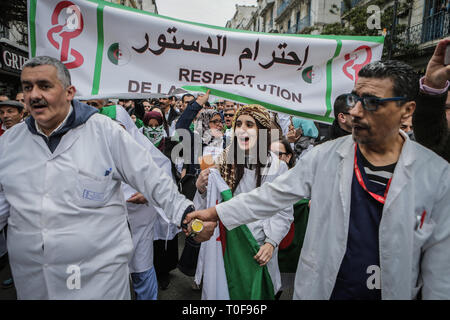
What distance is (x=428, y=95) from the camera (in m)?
1.85

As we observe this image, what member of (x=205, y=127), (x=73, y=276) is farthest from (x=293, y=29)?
(x=73, y=276)

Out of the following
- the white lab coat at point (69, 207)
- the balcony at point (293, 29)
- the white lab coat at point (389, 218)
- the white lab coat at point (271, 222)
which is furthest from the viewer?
the balcony at point (293, 29)

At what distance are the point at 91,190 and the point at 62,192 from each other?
0.16m

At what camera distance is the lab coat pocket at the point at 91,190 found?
6.17ft

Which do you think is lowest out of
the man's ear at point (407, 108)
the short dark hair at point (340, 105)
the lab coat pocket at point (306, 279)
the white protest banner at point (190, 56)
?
the lab coat pocket at point (306, 279)

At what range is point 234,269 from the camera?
2.42 metres

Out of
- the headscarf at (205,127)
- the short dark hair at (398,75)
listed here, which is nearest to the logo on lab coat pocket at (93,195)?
the short dark hair at (398,75)

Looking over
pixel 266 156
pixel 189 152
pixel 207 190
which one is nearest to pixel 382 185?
pixel 266 156

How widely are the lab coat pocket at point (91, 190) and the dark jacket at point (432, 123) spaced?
2058mm

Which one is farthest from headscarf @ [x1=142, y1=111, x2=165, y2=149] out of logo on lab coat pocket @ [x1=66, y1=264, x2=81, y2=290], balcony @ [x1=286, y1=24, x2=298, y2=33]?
balcony @ [x1=286, y1=24, x2=298, y2=33]

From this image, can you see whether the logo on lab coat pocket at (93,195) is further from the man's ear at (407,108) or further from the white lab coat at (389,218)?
the man's ear at (407,108)

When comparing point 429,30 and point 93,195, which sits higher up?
point 429,30

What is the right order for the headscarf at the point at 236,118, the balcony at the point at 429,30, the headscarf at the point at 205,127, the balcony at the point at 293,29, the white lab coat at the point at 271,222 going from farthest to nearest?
1. the balcony at the point at 293,29
2. the balcony at the point at 429,30
3. the headscarf at the point at 205,127
4. the headscarf at the point at 236,118
5. the white lab coat at the point at 271,222

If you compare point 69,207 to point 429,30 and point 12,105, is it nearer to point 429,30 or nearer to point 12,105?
point 12,105
